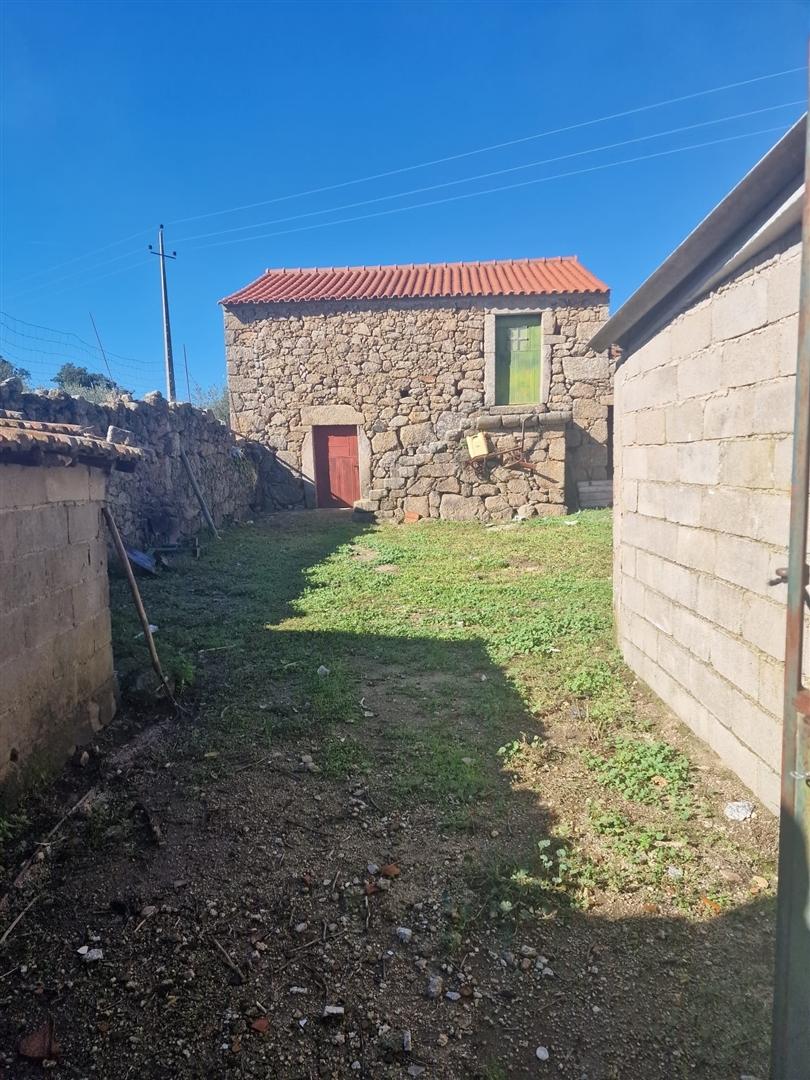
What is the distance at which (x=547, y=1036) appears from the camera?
78.9 inches

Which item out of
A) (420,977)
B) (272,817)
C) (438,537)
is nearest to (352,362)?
(438,537)

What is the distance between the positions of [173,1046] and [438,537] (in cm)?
979

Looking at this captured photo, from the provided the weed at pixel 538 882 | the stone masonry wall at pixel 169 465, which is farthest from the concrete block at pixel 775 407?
the stone masonry wall at pixel 169 465

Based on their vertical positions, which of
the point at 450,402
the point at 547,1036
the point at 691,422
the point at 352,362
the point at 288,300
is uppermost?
the point at 288,300

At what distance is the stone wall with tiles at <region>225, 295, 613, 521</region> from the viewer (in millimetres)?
13367

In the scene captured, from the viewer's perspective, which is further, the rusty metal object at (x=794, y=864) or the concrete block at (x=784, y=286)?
the concrete block at (x=784, y=286)

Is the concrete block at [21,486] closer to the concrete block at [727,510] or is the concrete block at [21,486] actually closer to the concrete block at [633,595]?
the concrete block at [727,510]

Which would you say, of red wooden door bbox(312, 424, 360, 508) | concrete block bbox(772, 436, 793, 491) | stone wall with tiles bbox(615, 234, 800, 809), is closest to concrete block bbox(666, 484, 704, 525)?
stone wall with tiles bbox(615, 234, 800, 809)

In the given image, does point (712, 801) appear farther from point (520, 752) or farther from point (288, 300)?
point (288, 300)

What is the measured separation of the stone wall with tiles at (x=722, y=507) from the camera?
2.91 m

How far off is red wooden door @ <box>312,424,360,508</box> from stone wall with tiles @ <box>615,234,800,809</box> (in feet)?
32.6

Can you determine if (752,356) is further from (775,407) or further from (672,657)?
(672,657)

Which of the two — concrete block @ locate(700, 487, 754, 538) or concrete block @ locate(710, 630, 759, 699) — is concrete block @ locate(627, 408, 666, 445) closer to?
concrete block @ locate(700, 487, 754, 538)

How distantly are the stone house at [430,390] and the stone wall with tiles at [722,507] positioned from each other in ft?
28.0
